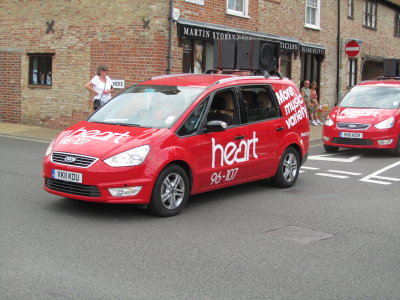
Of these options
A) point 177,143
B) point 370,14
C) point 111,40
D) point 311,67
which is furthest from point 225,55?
point 370,14

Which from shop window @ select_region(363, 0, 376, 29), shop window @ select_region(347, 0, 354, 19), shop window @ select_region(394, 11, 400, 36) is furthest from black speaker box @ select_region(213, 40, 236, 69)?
shop window @ select_region(394, 11, 400, 36)

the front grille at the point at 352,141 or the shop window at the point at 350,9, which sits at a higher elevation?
the shop window at the point at 350,9

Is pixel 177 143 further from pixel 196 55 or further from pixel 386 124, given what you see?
pixel 196 55

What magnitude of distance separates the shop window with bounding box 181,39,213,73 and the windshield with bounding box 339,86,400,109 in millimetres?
5221

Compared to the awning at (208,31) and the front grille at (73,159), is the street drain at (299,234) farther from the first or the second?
the awning at (208,31)

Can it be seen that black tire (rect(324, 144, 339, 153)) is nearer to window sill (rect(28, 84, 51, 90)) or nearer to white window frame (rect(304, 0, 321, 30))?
window sill (rect(28, 84, 51, 90))

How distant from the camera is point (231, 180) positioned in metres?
8.32

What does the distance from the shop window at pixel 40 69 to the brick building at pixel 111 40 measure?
3cm

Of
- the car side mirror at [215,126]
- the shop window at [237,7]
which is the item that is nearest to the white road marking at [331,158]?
the car side mirror at [215,126]

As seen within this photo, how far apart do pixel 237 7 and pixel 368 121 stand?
7.92 meters

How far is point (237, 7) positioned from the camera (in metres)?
20.0

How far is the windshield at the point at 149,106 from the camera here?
7.64 m

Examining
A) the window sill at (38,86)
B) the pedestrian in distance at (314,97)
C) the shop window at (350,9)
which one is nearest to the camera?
the window sill at (38,86)

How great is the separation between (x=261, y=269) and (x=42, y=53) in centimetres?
1571
